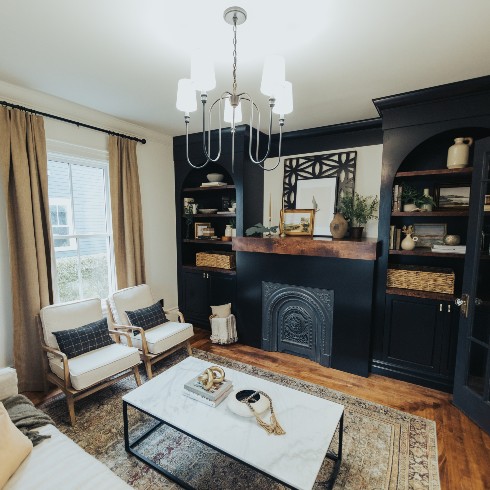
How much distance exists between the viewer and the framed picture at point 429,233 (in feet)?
9.45

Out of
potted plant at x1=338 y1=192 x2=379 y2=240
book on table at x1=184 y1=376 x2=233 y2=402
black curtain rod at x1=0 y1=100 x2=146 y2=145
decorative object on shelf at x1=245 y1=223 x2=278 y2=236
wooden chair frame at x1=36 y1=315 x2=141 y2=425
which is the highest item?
black curtain rod at x1=0 y1=100 x2=146 y2=145

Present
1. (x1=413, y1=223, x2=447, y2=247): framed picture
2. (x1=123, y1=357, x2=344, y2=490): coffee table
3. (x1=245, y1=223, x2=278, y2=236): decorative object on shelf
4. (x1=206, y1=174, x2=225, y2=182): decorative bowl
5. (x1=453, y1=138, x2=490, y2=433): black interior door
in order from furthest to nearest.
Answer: (x1=206, y1=174, x2=225, y2=182): decorative bowl, (x1=245, y1=223, x2=278, y2=236): decorative object on shelf, (x1=413, y1=223, x2=447, y2=247): framed picture, (x1=453, y1=138, x2=490, y2=433): black interior door, (x1=123, y1=357, x2=344, y2=490): coffee table

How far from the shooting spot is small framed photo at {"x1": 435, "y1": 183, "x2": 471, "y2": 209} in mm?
2723

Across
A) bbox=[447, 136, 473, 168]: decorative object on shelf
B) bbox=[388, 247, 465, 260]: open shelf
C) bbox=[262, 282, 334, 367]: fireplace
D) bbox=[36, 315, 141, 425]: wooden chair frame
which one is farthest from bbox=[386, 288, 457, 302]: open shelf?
bbox=[36, 315, 141, 425]: wooden chair frame

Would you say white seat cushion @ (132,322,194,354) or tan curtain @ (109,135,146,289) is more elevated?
tan curtain @ (109,135,146,289)

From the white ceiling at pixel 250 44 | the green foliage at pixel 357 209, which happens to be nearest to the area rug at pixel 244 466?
the green foliage at pixel 357 209

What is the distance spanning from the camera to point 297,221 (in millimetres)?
3510

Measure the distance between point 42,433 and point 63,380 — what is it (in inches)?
32.3

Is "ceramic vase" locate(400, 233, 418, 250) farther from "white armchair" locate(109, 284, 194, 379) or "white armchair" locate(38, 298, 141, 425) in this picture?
"white armchair" locate(38, 298, 141, 425)

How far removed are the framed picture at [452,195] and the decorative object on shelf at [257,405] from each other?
2.44m

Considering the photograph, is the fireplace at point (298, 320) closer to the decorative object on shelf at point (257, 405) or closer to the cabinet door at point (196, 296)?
the cabinet door at point (196, 296)

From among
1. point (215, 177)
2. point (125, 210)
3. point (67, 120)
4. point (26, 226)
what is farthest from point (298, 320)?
point (67, 120)

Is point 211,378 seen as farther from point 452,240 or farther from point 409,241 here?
point 452,240

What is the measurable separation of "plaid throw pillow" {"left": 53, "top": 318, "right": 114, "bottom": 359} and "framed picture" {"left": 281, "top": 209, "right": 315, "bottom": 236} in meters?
2.16
